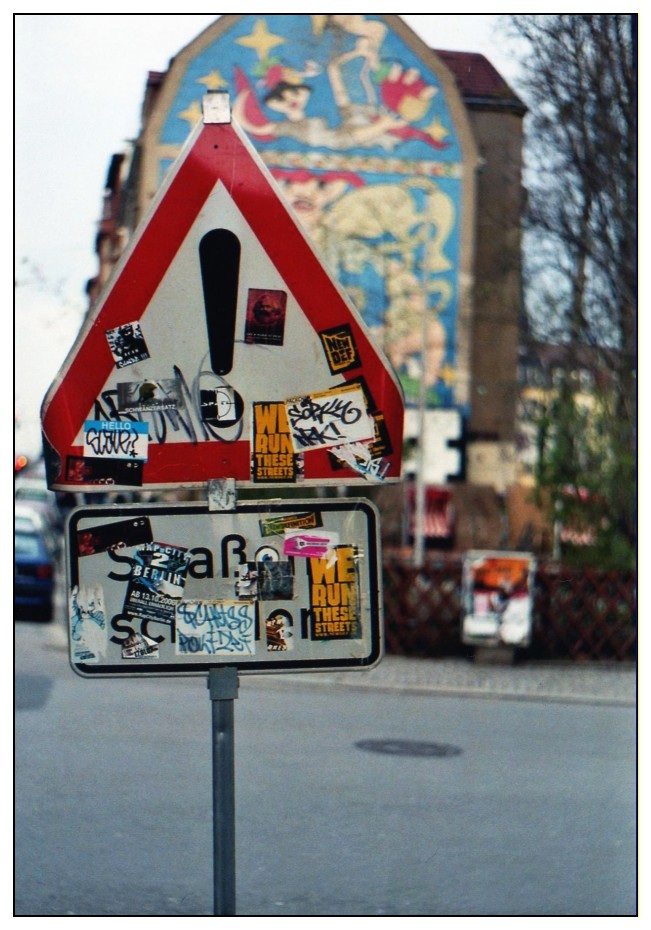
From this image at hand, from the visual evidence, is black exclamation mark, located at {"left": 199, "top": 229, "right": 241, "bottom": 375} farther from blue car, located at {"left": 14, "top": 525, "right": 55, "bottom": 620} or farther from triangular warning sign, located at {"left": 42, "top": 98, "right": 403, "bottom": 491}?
blue car, located at {"left": 14, "top": 525, "right": 55, "bottom": 620}

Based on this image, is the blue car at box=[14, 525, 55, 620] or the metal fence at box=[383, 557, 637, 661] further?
the blue car at box=[14, 525, 55, 620]

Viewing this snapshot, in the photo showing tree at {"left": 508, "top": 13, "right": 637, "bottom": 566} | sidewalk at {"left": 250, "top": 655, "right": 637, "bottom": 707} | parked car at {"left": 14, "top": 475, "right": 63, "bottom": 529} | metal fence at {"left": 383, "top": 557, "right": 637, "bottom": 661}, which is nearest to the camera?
sidewalk at {"left": 250, "top": 655, "right": 637, "bottom": 707}

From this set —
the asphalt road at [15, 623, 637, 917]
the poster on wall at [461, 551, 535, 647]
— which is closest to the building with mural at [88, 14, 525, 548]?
the poster on wall at [461, 551, 535, 647]

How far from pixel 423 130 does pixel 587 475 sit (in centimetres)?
1533

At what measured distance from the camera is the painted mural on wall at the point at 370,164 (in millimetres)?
30172

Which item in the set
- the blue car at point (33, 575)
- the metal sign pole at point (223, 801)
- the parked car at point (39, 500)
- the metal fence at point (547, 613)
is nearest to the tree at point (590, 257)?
the metal fence at point (547, 613)

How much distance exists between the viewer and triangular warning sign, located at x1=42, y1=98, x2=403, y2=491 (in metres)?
2.70

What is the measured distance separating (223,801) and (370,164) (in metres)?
30.7

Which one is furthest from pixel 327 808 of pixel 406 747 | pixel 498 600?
pixel 498 600

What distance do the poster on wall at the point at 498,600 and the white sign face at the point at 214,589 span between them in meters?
13.7

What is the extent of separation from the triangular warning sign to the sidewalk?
10671mm

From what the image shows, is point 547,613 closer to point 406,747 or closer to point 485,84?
point 406,747

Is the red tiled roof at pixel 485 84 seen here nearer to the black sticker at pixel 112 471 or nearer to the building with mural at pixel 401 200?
the building with mural at pixel 401 200

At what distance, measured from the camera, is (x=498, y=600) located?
640 inches
